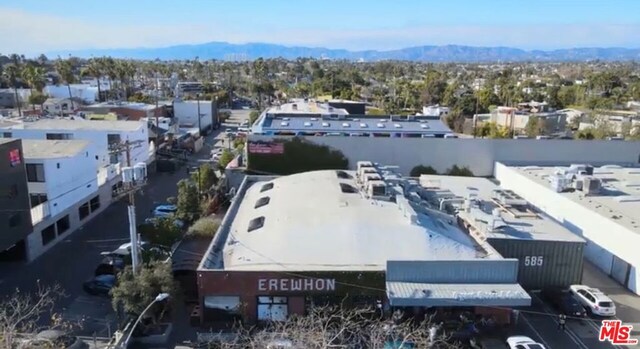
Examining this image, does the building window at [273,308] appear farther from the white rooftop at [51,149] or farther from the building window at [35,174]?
the white rooftop at [51,149]

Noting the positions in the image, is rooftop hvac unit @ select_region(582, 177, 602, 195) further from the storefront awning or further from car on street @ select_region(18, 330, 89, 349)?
car on street @ select_region(18, 330, 89, 349)

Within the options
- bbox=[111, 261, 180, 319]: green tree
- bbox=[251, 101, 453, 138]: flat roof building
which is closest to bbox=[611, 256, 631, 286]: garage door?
bbox=[251, 101, 453, 138]: flat roof building

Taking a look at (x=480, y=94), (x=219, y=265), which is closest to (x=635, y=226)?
(x=219, y=265)

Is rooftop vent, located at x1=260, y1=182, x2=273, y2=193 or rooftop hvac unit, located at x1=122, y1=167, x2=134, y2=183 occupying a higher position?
rooftop hvac unit, located at x1=122, y1=167, x2=134, y2=183

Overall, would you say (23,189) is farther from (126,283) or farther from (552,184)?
(552,184)

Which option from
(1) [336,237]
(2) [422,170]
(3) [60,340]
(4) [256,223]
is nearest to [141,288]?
(3) [60,340]

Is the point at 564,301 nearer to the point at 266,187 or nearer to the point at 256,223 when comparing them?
the point at 256,223
